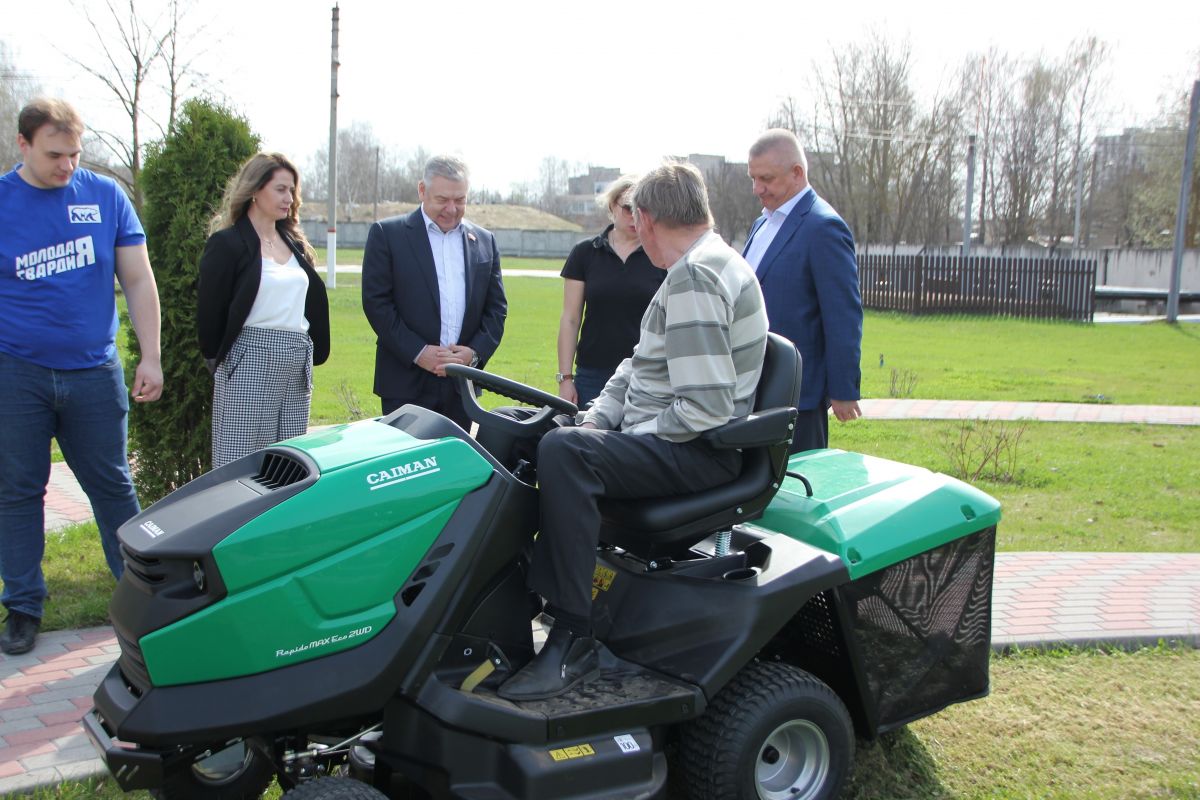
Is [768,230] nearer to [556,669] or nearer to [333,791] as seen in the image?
[556,669]

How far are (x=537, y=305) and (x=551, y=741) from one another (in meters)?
23.8

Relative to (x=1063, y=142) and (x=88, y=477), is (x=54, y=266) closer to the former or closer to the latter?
(x=88, y=477)

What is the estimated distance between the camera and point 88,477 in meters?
4.18

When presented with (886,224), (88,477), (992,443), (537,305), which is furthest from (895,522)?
(886,224)

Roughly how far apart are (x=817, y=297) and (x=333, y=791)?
2785mm

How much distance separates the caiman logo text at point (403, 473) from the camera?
2570mm

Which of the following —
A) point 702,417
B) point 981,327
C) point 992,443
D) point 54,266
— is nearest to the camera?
point 702,417

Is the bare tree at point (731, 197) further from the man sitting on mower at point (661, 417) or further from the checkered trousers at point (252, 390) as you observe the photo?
the man sitting on mower at point (661, 417)

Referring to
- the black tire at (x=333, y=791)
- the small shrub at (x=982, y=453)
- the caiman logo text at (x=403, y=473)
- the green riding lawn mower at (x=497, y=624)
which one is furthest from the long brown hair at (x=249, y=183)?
the small shrub at (x=982, y=453)

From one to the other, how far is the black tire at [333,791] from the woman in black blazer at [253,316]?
216cm

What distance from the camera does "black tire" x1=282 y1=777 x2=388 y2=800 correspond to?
2383 millimetres

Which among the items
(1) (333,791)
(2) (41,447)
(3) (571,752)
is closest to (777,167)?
(3) (571,752)

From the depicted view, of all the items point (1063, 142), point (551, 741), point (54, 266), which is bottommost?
point (551, 741)

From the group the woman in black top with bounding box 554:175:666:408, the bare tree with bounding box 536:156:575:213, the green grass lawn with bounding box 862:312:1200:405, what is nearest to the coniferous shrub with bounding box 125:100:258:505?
the woman in black top with bounding box 554:175:666:408
